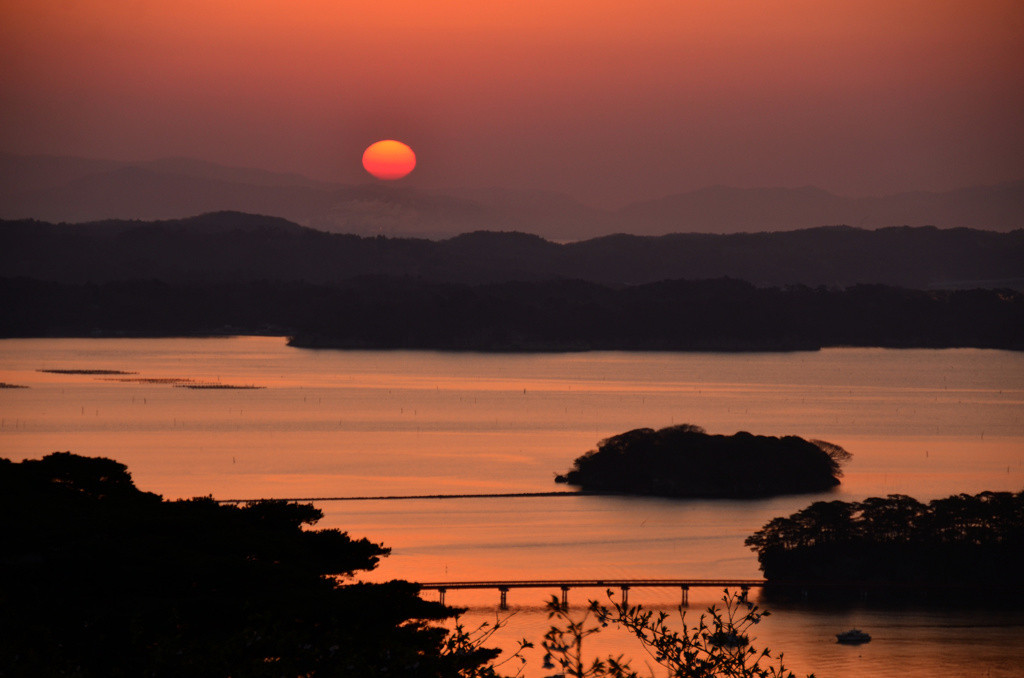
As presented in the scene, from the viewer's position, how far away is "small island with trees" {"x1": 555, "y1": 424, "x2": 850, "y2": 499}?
187ft

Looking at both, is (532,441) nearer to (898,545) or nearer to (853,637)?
(898,545)

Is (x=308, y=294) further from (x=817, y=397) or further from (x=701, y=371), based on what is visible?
(x=817, y=397)

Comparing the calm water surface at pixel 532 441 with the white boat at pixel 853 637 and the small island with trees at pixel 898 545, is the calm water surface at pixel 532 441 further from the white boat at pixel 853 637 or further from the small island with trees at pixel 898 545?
the small island with trees at pixel 898 545

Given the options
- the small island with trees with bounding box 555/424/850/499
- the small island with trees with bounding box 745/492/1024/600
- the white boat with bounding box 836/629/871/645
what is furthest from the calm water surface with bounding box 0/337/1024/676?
the small island with trees with bounding box 745/492/1024/600

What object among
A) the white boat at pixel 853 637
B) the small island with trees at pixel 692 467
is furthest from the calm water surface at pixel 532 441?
the small island with trees at pixel 692 467

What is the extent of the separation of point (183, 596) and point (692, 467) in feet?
151

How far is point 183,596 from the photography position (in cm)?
1251

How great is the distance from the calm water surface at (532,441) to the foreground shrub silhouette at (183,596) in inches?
770

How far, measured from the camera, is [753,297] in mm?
177000

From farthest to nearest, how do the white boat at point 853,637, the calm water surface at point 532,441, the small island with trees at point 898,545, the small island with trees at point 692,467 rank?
the small island with trees at point 692,467 < the small island with trees at point 898,545 < the calm water surface at point 532,441 < the white boat at point 853,637

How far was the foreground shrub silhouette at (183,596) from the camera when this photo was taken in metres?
11.0

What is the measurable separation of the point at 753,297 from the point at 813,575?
140042 millimetres

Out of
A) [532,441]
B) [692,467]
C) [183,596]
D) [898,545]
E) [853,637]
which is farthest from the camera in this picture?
[532,441]

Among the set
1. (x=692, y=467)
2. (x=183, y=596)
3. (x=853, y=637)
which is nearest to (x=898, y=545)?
(x=853, y=637)
